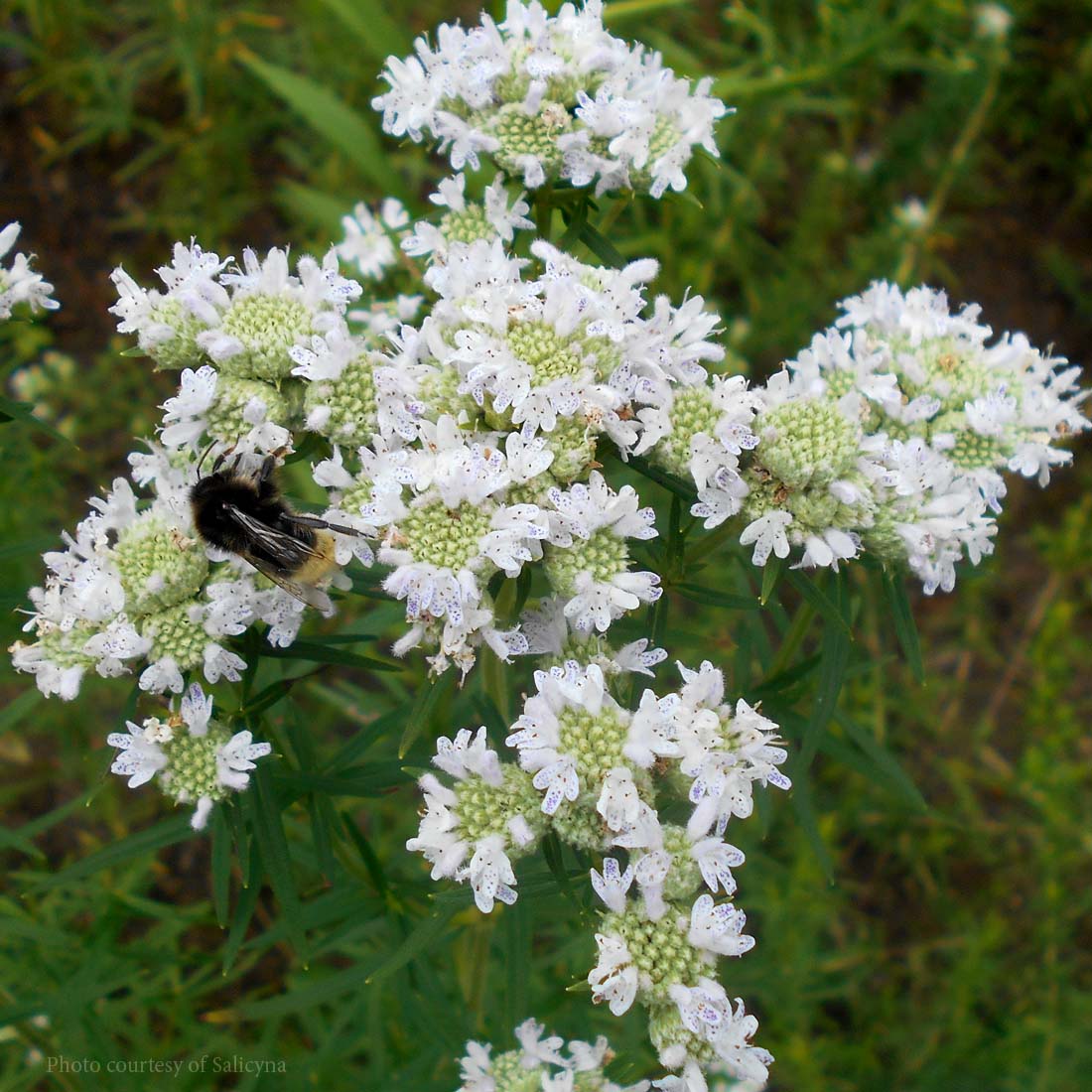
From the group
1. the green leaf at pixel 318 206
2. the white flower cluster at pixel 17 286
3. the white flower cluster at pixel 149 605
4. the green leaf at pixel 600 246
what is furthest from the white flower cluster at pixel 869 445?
the green leaf at pixel 318 206

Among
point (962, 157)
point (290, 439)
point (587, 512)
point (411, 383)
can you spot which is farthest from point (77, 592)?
point (962, 157)

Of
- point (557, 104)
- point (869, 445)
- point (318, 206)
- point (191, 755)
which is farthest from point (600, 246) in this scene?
point (318, 206)

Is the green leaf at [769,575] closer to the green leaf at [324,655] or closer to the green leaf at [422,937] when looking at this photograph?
the green leaf at [324,655]

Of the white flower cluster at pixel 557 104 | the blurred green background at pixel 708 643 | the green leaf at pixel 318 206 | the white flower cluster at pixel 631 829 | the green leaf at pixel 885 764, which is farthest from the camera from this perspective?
the green leaf at pixel 318 206

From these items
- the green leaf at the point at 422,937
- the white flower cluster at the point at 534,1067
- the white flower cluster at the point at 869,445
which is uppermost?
the white flower cluster at the point at 869,445

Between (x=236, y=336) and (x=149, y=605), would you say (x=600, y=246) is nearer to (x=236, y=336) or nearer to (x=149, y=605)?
(x=236, y=336)

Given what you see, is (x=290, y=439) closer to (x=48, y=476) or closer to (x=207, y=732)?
(x=207, y=732)

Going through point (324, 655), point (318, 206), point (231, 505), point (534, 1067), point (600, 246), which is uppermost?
point (318, 206)
